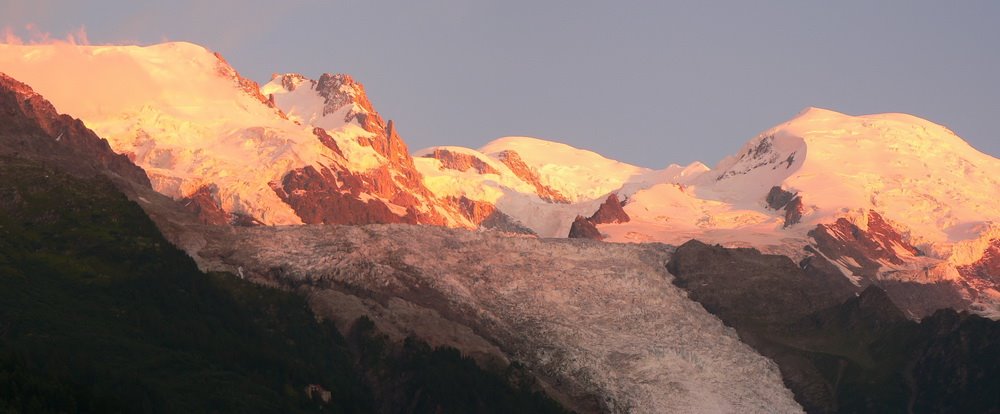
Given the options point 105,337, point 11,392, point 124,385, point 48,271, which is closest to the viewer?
point 11,392

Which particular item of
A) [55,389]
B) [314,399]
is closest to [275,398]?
[314,399]

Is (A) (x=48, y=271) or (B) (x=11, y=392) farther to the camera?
(A) (x=48, y=271)

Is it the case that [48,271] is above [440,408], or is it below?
above

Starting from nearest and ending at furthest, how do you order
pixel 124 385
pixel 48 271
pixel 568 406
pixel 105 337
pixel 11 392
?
1. pixel 11 392
2. pixel 124 385
3. pixel 105 337
4. pixel 48 271
5. pixel 568 406

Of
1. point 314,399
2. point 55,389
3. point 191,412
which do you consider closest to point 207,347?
point 314,399

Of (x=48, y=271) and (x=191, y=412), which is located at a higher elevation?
(x=48, y=271)

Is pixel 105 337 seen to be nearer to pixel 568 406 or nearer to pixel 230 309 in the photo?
→ pixel 230 309

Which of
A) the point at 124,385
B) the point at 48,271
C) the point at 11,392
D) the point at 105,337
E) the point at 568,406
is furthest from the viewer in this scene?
the point at 568,406

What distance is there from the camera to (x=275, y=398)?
537 ft

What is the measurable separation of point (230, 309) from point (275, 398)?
2932cm

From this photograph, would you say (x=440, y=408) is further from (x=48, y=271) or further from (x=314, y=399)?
(x=48, y=271)

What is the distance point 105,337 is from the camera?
162 meters

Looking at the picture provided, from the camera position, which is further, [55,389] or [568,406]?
[568,406]

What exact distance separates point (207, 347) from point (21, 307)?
1896 cm
